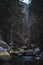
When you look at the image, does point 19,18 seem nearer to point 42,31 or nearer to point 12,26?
point 12,26

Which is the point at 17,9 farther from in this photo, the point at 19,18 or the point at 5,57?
the point at 5,57

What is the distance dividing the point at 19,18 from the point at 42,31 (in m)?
12.3

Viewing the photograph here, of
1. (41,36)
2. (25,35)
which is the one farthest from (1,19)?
(25,35)

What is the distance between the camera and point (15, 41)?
114 feet

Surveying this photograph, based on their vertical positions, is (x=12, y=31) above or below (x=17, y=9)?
below

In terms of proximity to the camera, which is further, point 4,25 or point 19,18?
point 19,18

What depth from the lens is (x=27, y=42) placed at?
4106 centimetres

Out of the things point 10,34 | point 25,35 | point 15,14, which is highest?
point 15,14

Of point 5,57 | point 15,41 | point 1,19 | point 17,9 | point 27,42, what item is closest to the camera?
point 5,57

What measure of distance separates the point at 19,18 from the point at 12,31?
1.87 meters

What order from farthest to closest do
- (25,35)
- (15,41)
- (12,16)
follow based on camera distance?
(25,35) < (15,41) < (12,16)

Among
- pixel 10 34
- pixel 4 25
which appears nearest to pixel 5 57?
pixel 4 25

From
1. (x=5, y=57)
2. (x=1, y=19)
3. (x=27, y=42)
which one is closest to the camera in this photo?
(x=5, y=57)

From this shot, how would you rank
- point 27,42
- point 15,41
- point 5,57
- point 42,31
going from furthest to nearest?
point 27,42 < point 15,41 < point 5,57 < point 42,31
